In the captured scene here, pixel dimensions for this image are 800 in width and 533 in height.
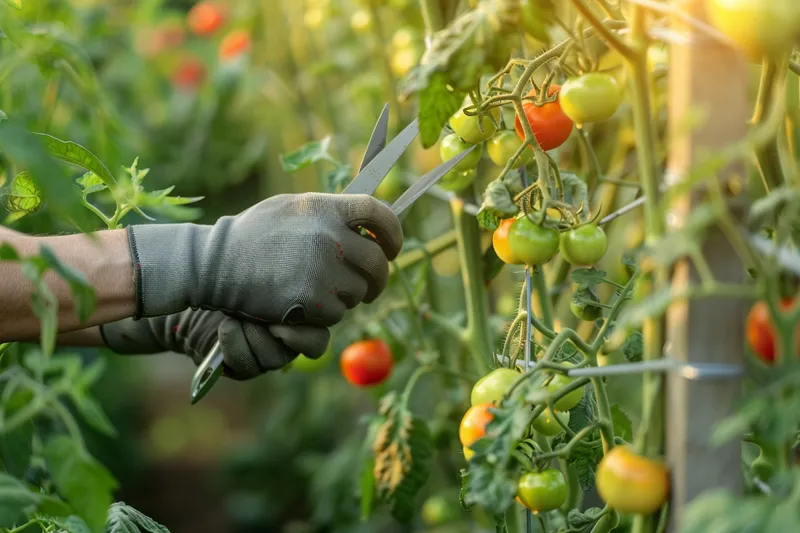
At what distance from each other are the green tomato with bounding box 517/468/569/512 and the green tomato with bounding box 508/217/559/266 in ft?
0.70

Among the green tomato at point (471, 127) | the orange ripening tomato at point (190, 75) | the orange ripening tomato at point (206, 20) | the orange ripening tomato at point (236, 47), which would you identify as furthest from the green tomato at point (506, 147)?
the orange ripening tomato at point (190, 75)

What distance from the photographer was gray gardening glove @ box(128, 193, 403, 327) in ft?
3.45

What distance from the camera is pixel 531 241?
33.1 inches

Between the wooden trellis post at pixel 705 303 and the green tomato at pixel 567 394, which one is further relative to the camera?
the green tomato at pixel 567 394

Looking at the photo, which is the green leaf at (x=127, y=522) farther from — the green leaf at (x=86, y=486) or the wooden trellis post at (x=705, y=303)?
the wooden trellis post at (x=705, y=303)

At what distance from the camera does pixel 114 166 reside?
1.12m

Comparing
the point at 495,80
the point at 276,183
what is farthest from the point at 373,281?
the point at 276,183

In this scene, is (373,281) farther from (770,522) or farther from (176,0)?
(176,0)

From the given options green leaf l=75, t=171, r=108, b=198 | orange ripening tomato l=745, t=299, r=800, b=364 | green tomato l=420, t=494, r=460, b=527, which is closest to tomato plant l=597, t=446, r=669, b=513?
orange ripening tomato l=745, t=299, r=800, b=364

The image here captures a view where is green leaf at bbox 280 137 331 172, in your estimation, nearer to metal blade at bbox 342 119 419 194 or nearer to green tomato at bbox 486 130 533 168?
metal blade at bbox 342 119 419 194

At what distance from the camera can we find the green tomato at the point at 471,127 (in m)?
0.92

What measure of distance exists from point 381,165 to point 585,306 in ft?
1.09

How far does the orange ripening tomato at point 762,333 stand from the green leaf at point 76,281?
56 cm

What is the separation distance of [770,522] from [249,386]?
9.42 ft
